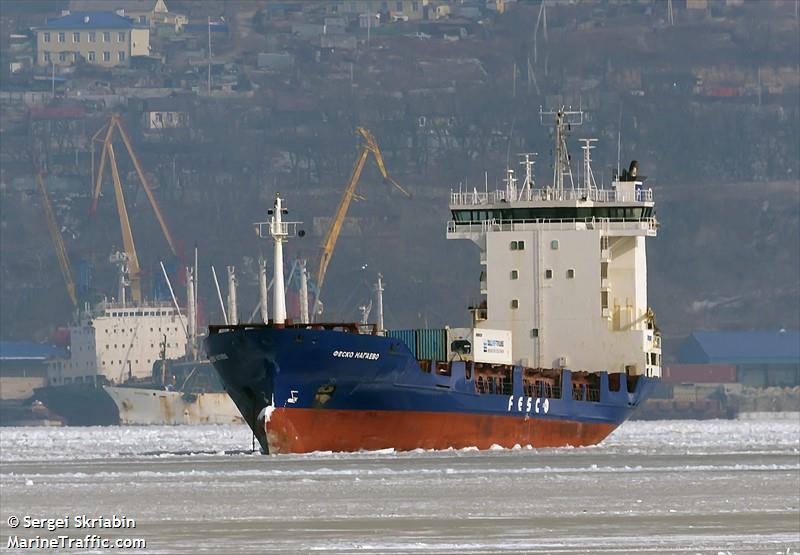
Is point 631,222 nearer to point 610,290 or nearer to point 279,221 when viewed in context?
point 610,290

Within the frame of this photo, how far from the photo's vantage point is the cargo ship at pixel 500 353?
69.8m

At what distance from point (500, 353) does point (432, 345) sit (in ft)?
12.9

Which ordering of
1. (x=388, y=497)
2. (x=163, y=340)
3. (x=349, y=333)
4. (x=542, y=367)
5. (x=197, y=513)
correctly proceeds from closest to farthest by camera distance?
A: (x=197, y=513) < (x=388, y=497) < (x=349, y=333) < (x=542, y=367) < (x=163, y=340)

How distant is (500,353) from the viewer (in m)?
79.2

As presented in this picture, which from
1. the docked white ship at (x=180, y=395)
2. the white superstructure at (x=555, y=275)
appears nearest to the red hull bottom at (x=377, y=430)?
the white superstructure at (x=555, y=275)

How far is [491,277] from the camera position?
82750mm

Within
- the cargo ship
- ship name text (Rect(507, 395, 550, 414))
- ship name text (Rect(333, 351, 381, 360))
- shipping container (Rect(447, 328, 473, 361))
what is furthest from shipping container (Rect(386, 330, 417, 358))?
ship name text (Rect(333, 351, 381, 360))

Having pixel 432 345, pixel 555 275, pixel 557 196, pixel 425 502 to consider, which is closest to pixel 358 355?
pixel 432 345

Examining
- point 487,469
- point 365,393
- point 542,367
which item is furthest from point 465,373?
point 487,469

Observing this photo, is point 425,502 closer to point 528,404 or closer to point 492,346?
point 528,404

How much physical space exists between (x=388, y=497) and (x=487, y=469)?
1110 cm

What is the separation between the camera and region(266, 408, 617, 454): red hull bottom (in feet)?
229

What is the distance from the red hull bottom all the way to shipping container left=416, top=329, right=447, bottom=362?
2944 mm

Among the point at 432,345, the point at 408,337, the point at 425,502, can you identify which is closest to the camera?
the point at 425,502
